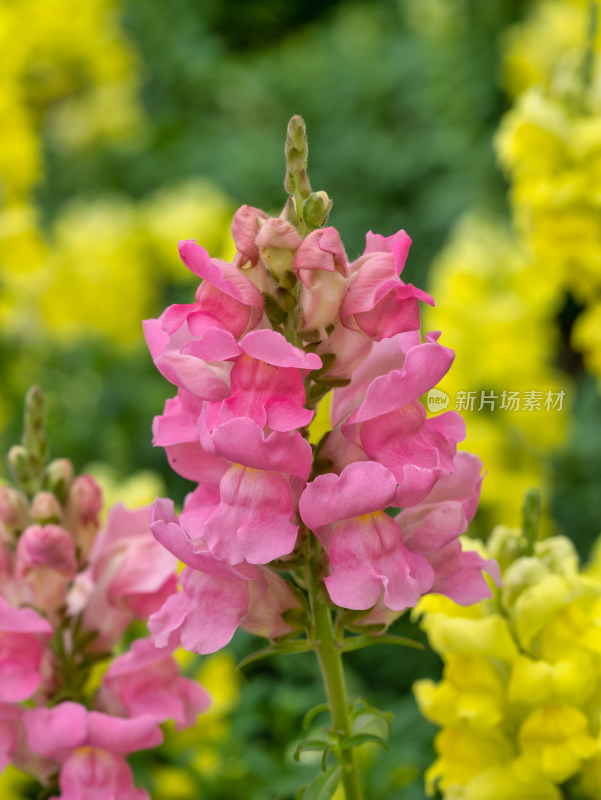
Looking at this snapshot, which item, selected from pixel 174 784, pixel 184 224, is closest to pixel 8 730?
pixel 174 784

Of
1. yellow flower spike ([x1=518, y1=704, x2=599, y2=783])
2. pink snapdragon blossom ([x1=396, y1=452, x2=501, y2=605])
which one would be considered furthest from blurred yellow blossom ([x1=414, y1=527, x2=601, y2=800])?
pink snapdragon blossom ([x1=396, y1=452, x2=501, y2=605])

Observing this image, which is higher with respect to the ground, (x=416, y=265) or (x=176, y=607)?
(x=416, y=265)

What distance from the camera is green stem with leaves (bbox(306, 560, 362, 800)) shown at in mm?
801

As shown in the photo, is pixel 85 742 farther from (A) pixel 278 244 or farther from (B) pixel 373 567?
(A) pixel 278 244

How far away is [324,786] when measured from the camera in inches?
31.3

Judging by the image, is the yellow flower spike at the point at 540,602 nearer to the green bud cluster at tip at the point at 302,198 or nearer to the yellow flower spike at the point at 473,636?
the yellow flower spike at the point at 473,636

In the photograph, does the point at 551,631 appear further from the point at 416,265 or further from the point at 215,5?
the point at 215,5

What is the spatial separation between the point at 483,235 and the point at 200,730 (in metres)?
1.20

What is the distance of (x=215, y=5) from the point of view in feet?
18.6

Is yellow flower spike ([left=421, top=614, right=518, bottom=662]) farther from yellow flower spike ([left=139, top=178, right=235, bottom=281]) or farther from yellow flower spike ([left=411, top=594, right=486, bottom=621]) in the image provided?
yellow flower spike ([left=139, top=178, right=235, bottom=281])

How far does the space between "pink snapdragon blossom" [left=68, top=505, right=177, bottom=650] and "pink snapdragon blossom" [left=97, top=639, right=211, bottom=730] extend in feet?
0.20

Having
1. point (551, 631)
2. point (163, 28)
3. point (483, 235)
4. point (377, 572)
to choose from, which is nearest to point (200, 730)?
point (551, 631)

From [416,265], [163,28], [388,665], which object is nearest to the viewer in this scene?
[388,665]

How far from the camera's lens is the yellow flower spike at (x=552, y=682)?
935mm
